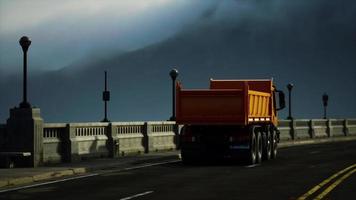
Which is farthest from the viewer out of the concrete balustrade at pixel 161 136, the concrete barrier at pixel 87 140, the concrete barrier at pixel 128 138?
the concrete balustrade at pixel 161 136

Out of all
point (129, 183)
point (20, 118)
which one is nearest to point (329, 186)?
point (129, 183)

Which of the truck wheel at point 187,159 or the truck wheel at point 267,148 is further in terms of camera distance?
the truck wheel at point 267,148

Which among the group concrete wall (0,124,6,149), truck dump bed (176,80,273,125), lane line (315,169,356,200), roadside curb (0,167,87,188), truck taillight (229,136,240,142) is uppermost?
truck dump bed (176,80,273,125)

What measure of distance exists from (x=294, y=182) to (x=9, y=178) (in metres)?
7.46

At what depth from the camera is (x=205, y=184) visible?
673 inches

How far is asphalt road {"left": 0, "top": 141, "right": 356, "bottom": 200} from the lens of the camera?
1473 cm

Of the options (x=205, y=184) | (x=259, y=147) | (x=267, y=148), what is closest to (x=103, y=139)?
(x=259, y=147)

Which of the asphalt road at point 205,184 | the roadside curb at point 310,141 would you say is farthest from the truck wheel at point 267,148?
the roadside curb at point 310,141

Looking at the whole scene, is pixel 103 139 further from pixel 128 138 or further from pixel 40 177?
pixel 40 177

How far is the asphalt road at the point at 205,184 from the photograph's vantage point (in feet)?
48.3

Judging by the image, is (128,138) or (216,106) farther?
(128,138)

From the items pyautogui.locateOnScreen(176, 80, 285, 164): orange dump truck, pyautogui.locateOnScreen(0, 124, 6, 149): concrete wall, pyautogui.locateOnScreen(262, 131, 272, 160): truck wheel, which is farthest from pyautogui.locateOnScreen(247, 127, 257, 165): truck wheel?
pyautogui.locateOnScreen(0, 124, 6, 149): concrete wall

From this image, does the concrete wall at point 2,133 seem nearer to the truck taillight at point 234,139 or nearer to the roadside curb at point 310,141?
the truck taillight at point 234,139

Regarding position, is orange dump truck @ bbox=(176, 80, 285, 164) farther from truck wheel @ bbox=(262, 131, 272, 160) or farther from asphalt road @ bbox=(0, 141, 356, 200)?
truck wheel @ bbox=(262, 131, 272, 160)
